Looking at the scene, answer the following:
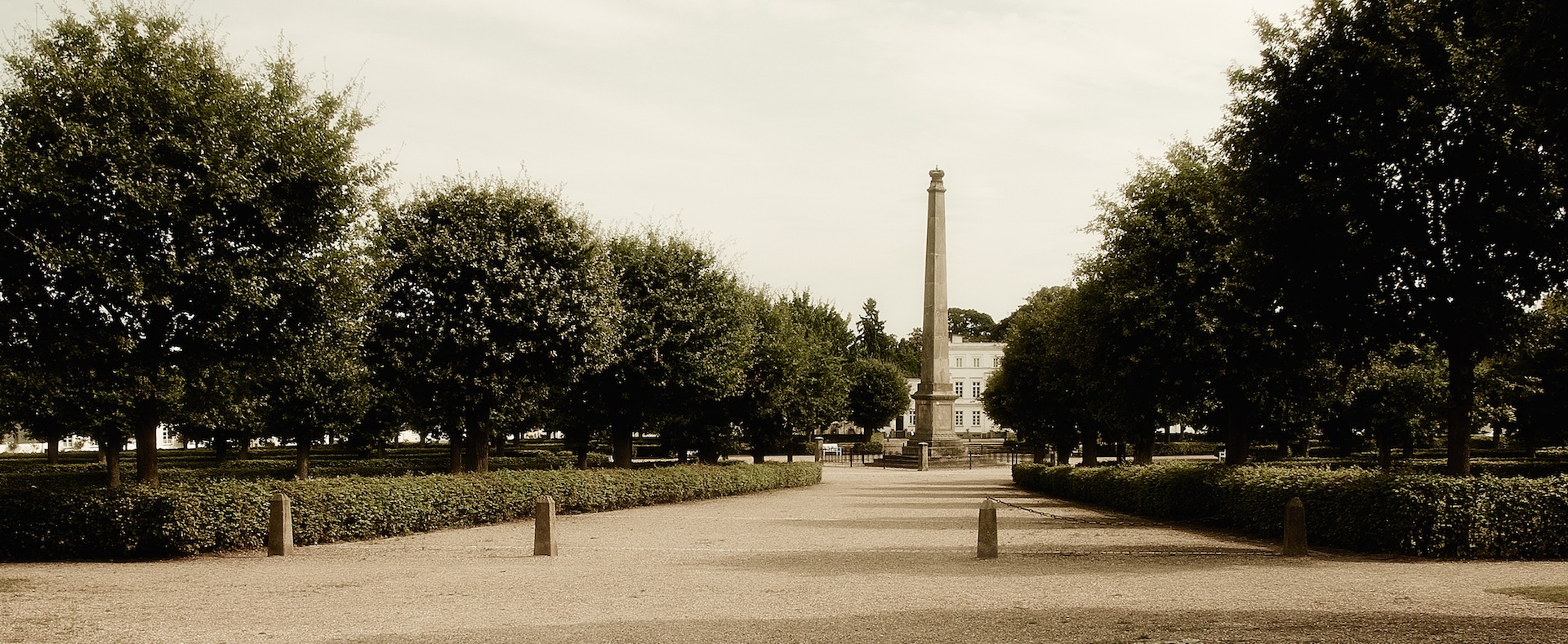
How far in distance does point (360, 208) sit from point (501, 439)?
32401mm

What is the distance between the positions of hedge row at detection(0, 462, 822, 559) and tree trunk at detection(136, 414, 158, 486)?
0.84 meters

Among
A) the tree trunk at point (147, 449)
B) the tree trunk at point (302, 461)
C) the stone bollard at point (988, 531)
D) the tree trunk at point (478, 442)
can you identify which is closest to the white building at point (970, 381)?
the tree trunk at point (302, 461)

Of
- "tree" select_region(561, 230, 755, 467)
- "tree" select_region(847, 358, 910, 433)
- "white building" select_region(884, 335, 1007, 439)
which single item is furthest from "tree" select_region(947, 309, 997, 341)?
"tree" select_region(561, 230, 755, 467)

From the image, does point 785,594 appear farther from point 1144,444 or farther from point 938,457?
point 938,457

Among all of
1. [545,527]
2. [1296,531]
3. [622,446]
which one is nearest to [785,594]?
[545,527]

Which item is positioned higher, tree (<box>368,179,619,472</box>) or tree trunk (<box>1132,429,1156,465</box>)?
tree (<box>368,179,619,472</box>)

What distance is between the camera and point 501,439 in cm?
4775

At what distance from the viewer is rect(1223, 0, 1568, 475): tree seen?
14000 mm

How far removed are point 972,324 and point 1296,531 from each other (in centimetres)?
12255

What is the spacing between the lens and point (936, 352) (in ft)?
157

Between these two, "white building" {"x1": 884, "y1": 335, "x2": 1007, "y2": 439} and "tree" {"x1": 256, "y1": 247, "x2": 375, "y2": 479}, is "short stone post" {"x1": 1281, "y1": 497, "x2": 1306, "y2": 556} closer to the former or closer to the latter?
"tree" {"x1": 256, "y1": 247, "x2": 375, "y2": 479}

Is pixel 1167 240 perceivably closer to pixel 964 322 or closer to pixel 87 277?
pixel 87 277

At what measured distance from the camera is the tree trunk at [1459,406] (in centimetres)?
1496

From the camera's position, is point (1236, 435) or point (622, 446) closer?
point (1236, 435)
